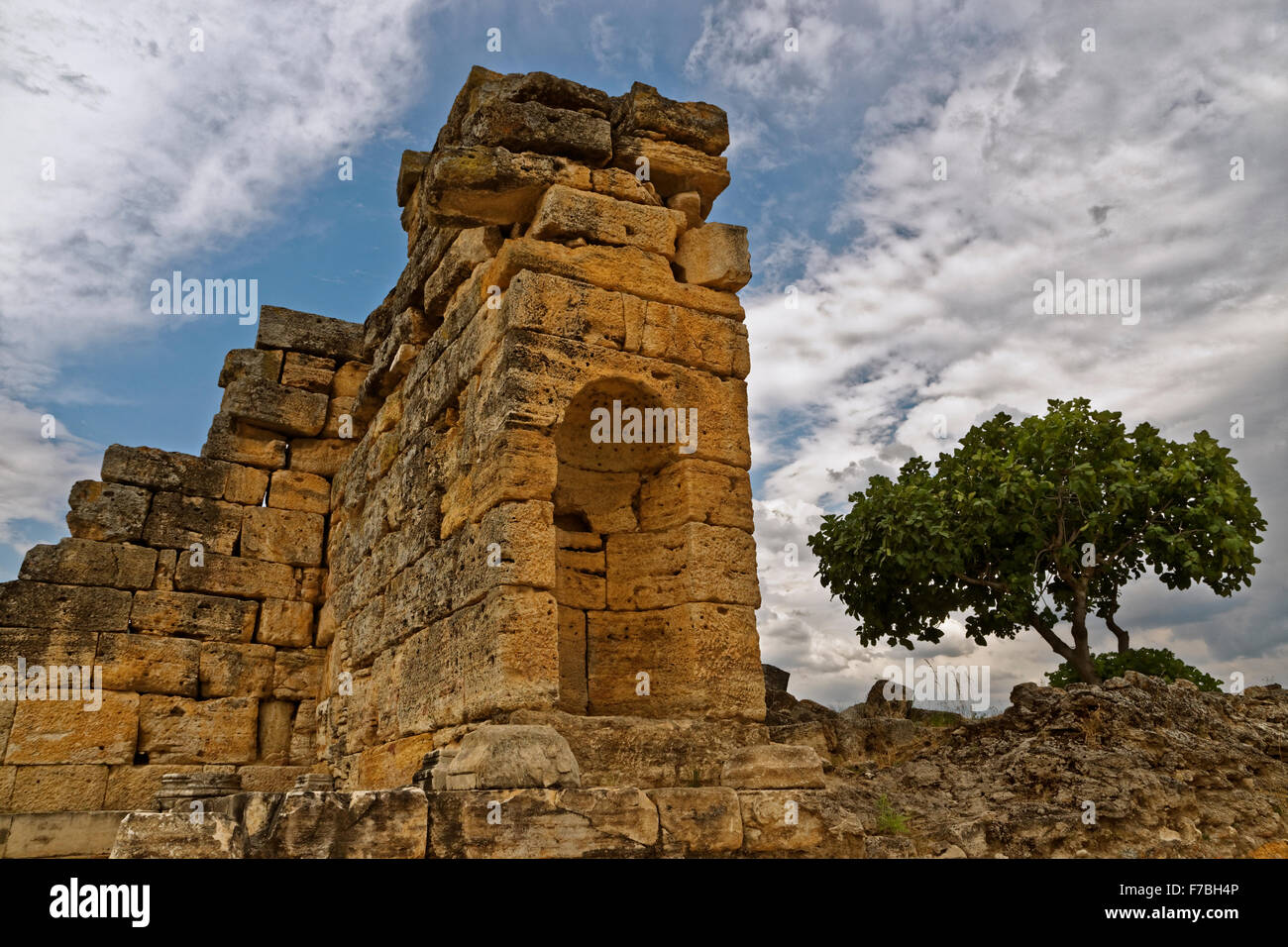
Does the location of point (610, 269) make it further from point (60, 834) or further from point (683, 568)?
point (60, 834)

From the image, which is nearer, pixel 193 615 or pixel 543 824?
pixel 543 824

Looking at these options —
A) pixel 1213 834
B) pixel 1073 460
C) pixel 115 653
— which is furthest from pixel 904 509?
pixel 115 653

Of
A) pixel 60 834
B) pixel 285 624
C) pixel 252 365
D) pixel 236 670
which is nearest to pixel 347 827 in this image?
pixel 60 834

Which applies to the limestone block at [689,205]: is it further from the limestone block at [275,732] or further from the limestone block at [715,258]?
the limestone block at [275,732]

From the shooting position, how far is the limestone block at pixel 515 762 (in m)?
4.27

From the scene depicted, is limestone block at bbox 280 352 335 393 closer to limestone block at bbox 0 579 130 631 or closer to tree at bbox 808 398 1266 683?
limestone block at bbox 0 579 130 631

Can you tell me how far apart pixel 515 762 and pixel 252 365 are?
24.3 ft

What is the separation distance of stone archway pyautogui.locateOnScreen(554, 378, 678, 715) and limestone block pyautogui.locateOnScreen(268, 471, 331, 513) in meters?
4.87

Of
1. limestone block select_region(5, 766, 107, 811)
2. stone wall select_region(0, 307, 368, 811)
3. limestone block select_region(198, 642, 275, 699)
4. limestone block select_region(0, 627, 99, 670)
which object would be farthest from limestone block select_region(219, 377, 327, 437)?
limestone block select_region(5, 766, 107, 811)

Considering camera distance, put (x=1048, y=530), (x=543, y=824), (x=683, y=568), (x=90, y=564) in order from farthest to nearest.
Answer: (x=1048, y=530), (x=90, y=564), (x=683, y=568), (x=543, y=824)

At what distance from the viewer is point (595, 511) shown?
6242 mm

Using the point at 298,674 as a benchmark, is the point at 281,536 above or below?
above

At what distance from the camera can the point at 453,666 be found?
5.63 meters
